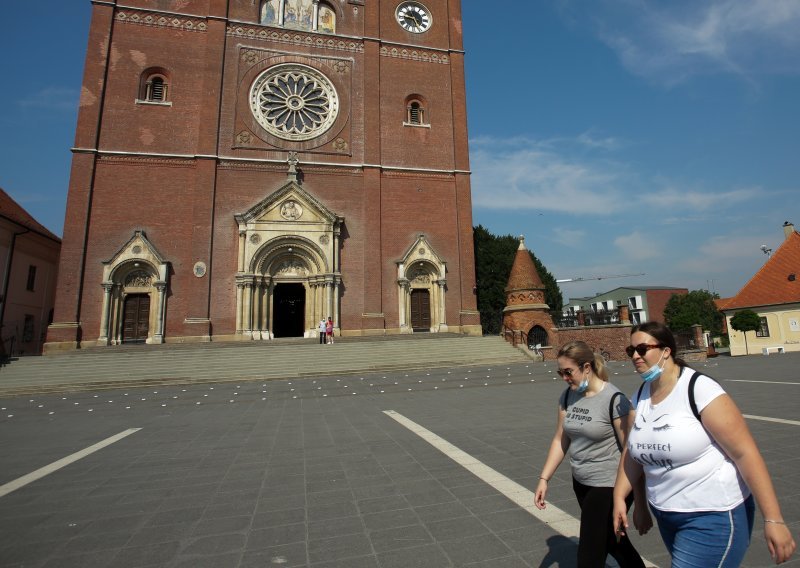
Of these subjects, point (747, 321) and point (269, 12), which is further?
point (747, 321)

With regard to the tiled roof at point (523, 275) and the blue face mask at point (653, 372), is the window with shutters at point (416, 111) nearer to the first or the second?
the tiled roof at point (523, 275)

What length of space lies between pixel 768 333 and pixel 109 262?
37.0 meters

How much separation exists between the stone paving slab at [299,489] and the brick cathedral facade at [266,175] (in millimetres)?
12254

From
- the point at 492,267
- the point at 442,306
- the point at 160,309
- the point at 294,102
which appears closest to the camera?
the point at 160,309

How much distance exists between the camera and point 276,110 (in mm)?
24594

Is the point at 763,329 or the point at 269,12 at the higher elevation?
the point at 269,12

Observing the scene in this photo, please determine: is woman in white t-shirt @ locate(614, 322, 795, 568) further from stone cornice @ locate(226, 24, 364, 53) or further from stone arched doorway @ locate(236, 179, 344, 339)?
stone cornice @ locate(226, 24, 364, 53)

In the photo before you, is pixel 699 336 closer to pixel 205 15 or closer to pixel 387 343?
pixel 387 343

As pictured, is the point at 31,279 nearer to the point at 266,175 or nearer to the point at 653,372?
the point at 266,175

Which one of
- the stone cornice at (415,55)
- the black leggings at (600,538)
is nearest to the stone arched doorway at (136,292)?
the stone cornice at (415,55)

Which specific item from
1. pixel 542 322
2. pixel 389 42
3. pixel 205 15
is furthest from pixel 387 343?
pixel 205 15

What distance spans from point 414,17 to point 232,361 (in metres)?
22.5

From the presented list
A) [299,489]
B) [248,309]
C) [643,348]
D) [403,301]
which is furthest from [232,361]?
[643,348]

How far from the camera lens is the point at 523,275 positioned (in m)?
22.6
